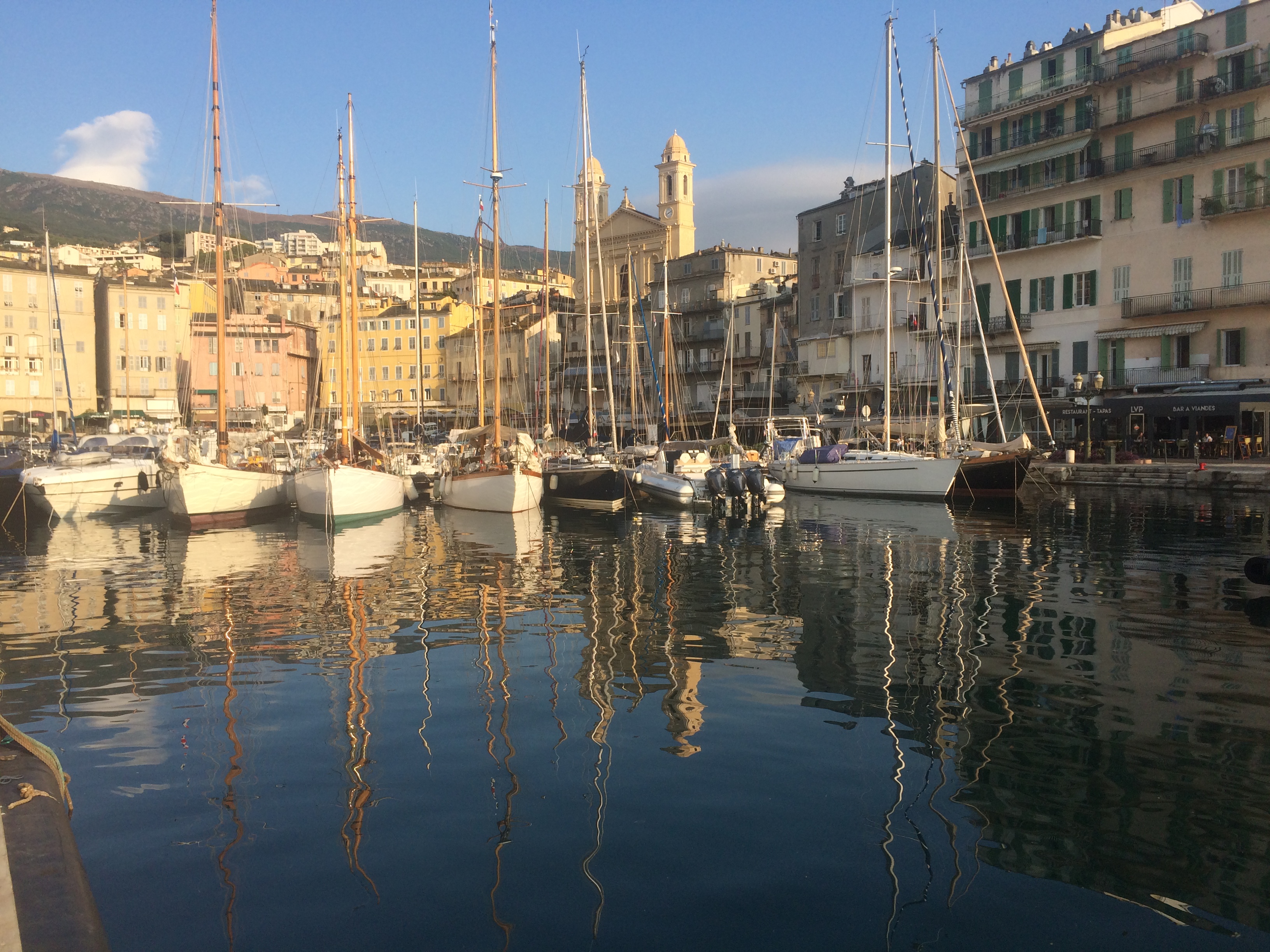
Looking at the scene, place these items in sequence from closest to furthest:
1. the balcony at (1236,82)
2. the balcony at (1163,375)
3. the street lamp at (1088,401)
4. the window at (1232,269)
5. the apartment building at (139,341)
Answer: the balcony at (1236,82), the window at (1232,269), the balcony at (1163,375), the street lamp at (1088,401), the apartment building at (139,341)

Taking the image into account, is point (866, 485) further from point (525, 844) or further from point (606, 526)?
point (525, 844)

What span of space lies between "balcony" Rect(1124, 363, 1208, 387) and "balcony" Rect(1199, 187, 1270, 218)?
22.2 ft

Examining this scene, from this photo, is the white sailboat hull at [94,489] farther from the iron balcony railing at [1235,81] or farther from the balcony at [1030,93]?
the iron balcony railing at [1235,81]

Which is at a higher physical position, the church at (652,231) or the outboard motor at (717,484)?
the church at (652,231)

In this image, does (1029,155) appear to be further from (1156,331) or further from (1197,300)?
(1197,300)

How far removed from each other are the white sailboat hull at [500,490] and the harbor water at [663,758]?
14227mm

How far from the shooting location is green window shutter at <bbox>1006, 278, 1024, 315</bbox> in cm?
5553

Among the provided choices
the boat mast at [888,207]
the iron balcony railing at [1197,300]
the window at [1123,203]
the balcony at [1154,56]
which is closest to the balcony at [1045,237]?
the window at [1123,203]

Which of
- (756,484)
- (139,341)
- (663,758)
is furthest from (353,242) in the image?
(139,341)

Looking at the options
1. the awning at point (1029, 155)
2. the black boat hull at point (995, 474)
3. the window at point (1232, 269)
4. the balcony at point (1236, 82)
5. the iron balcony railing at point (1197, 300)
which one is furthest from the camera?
the awning at point (1029, 155)

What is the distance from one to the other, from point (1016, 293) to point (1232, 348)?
39.3 ft

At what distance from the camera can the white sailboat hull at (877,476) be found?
36.7m

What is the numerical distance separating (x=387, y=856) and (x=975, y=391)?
54207 mm

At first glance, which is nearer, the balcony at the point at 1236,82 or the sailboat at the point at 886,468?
the sailboat at the point at 886,468
